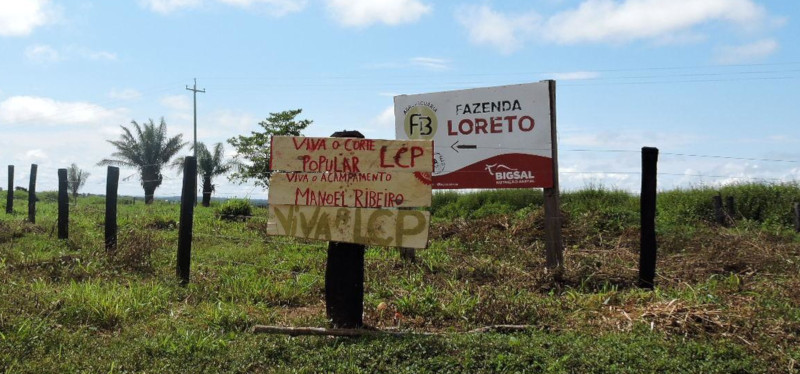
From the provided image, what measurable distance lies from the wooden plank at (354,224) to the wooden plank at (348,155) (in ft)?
1.15

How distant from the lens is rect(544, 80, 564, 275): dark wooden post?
8.09 metres

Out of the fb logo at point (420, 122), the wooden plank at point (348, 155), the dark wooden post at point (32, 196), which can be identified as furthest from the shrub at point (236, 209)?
the wooden plank at point (348, 155)

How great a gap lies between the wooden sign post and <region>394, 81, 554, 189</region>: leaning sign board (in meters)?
3.80

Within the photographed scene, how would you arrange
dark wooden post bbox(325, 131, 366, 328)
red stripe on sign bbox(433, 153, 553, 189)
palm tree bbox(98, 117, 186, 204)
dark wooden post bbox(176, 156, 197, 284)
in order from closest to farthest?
dark wooden post bbox(325, 131, 366, 328), dark wooden post bbox(176, 156, 197, 284), red stripe on sign bbox(433, 153, 553, 189), palm tree bbox(98, 117, 186, 204)

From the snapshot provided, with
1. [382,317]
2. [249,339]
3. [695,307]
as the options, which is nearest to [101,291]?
[249,339]

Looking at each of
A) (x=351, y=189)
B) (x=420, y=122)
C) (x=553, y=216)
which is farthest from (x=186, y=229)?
(x=553, y=216)

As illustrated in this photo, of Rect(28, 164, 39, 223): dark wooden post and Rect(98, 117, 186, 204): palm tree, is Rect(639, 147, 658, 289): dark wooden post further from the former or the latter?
Rect(98, 117, 186, 204): palm tree

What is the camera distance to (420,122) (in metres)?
9.75

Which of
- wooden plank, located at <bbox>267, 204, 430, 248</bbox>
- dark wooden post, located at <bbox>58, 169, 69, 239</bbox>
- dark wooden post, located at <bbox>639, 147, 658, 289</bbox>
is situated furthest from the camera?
dark wooden post, located at <bbox>58, 169, 69, 239</bbox>

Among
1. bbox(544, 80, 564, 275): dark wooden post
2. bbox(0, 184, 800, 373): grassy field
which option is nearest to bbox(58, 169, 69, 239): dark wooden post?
bbox(0, 184, 800, 373): grassy field

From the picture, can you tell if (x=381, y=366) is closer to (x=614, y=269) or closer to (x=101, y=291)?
(x=101, y=291)

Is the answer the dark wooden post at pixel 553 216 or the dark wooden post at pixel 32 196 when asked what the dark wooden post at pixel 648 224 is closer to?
the dark wooden post at pixel 553 216

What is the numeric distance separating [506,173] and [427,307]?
335 centimetres

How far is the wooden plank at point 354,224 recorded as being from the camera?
4.99m
